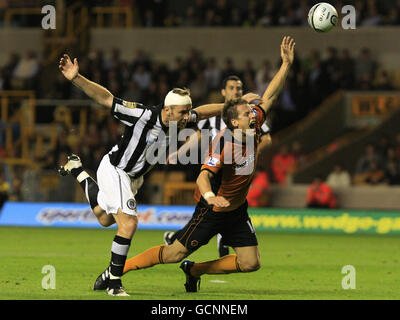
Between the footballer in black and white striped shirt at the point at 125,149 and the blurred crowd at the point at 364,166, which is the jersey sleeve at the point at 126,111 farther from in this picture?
the blurred crowd at the point at 364,166

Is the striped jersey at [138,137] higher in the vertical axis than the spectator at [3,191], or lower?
higher

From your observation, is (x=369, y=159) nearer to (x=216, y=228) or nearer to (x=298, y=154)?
(x=298, y=154)

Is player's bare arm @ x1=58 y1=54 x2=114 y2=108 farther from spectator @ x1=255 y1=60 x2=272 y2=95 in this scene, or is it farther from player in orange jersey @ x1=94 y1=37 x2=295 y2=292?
spectator @ x1=255 y1=60 x2=272 y2=95

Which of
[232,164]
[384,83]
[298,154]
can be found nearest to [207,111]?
[232,164]

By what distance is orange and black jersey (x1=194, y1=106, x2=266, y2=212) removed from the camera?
27.3ft

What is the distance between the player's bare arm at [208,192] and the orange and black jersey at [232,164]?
87mm

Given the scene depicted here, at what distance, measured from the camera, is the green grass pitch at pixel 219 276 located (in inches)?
354

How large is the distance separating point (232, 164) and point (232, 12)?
695 inches

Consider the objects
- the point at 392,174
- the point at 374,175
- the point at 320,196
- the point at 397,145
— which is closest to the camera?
the point at 320,196

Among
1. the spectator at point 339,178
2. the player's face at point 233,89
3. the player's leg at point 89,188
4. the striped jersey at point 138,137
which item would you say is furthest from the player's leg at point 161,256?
the spectator at point 339,178

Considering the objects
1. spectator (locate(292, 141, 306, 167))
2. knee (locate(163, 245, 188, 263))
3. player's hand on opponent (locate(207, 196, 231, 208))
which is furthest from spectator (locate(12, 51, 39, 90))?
player's hand on opponent (locate(207, 196, 231, 208))

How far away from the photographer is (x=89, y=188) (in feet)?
32.3

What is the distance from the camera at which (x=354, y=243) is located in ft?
53.2

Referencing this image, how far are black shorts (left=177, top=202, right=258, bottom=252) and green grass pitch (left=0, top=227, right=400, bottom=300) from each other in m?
0.53
